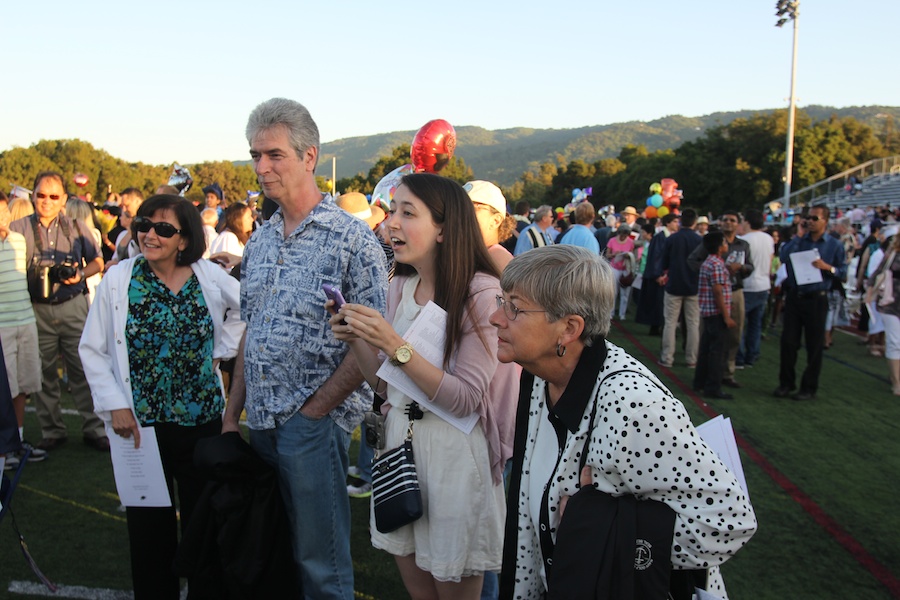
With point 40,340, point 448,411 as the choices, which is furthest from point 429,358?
point 40,340

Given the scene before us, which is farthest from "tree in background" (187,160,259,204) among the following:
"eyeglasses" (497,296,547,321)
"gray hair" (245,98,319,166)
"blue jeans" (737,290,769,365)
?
"eyeglasses" (497,296,547,321)

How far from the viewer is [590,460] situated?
170 centimetres

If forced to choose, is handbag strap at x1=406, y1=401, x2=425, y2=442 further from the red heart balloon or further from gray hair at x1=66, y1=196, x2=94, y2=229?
gray hair at x1=66, y1=196, x2=94, y2=229

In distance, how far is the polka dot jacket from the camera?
5.29ft

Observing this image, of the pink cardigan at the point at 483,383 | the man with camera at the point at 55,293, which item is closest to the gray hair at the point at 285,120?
the pink cardigan at the point at 483,383

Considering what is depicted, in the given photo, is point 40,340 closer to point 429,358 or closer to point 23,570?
point 23,570

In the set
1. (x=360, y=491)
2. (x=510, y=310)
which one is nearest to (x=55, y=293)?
(x=360, y=491)

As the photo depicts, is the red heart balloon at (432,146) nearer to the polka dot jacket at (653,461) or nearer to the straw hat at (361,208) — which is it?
the straw hat at (361,208)

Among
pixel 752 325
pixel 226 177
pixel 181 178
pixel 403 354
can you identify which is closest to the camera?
pixel 403 354

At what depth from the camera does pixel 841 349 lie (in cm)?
1146

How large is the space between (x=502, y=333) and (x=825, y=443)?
5867mm

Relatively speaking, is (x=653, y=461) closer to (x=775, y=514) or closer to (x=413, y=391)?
(x=413, y=391)

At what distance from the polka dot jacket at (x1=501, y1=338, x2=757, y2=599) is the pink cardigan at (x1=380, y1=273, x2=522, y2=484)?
593mm

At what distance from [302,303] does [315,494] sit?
74 centimetres
